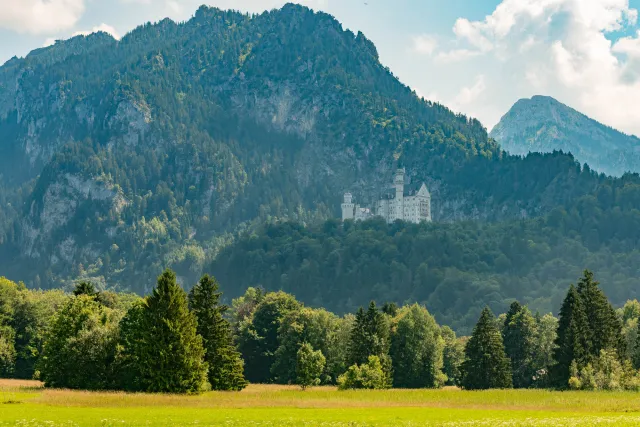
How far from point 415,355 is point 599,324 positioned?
3200 cm

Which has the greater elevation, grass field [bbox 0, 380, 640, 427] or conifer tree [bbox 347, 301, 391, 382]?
conifer tree [bbox 347, 301, 391, 382]

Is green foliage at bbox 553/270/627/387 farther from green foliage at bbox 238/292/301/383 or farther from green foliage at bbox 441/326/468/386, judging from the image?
green foliage at bbox 238/292/301/383

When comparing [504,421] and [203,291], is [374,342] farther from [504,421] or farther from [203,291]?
[504,421]

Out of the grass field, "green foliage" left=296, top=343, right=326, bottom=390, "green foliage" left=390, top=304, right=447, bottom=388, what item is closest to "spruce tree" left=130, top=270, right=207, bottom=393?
the grass field

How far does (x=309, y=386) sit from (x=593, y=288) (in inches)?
1486

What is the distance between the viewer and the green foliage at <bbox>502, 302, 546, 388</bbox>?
132125 millimetres

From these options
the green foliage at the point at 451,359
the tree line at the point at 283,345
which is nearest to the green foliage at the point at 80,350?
the tree line at the point at 283,345

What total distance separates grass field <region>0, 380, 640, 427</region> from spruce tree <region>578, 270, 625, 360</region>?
1179 cm

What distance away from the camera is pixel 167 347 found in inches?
3391

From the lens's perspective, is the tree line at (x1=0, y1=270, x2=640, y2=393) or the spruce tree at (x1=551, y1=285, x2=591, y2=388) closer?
the tree line at (x1=0, y1=270, x2=640, y2=393)

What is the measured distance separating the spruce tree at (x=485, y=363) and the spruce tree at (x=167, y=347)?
1666 inches

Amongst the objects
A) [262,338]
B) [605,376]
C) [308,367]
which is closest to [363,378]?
[308,367]

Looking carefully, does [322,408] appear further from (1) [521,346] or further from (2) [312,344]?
(1) [521,346]

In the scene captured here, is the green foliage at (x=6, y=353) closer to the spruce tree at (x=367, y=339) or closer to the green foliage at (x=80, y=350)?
the green foliage at (x=80, y=350)
